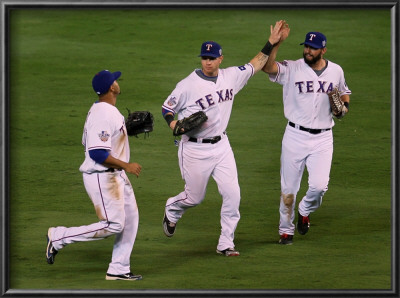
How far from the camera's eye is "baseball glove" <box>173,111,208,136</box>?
34.0ft

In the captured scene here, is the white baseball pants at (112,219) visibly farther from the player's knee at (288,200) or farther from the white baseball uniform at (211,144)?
the player's knee at (288,200)

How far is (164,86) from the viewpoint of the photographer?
16766 mm

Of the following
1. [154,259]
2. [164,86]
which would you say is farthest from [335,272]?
[164,86]

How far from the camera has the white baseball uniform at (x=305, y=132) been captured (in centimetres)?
1102

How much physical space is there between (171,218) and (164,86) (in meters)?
5.87

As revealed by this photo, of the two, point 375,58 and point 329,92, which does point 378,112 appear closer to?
point 375,58

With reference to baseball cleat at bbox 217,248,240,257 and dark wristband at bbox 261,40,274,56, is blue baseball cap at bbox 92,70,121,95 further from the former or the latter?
baseball cleat at bbox 217,248,240,257

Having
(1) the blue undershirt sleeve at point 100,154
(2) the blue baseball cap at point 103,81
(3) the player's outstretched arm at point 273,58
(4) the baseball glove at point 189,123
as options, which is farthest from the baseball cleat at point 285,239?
(2) the blue baseball cap at point 103,81

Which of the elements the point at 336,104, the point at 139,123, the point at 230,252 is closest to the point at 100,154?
the point at 139,123

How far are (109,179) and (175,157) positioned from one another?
448 cm

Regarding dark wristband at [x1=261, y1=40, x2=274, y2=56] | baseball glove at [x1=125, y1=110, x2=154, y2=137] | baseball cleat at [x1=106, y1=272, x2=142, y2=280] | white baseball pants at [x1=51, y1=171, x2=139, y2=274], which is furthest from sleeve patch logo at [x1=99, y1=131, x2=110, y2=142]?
dark wristband at [x1=261, y1=40, x2=274, y2=56]

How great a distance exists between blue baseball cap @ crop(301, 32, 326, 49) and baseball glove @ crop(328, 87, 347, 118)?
49 cm

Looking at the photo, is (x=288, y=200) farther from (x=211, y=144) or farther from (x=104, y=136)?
(x=104, y=136)

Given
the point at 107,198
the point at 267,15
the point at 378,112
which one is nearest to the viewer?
the point at 107,198
